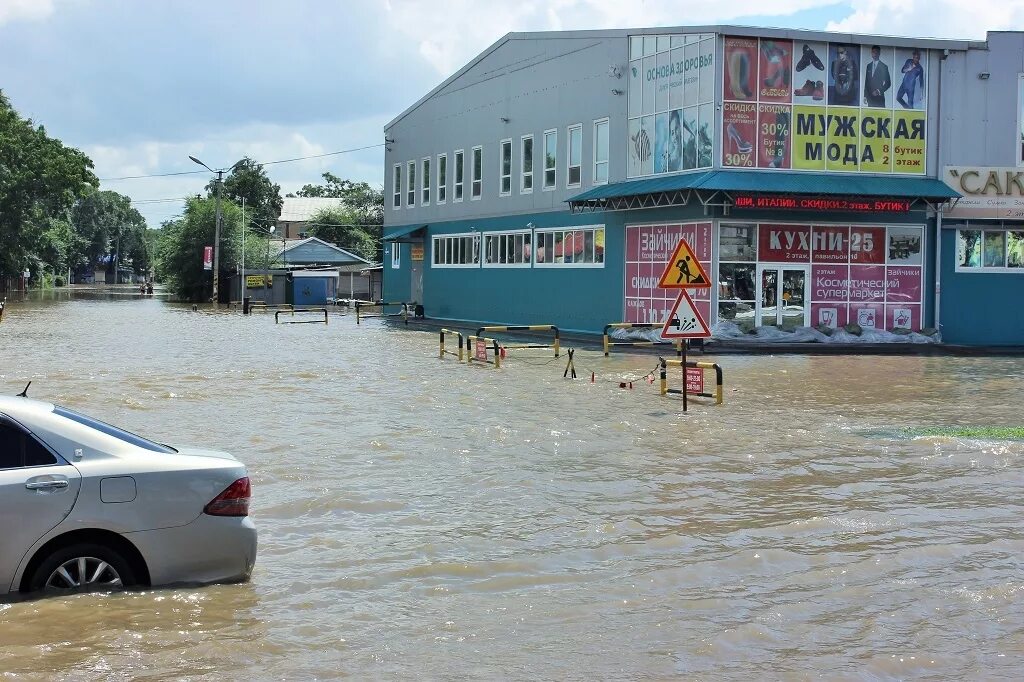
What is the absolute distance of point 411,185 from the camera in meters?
58.4

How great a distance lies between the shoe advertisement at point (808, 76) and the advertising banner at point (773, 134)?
0.62 metres

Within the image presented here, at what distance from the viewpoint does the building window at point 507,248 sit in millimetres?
45250

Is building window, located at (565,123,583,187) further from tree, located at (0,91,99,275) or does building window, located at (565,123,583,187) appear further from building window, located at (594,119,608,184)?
tree, located at (0,91,99,275)

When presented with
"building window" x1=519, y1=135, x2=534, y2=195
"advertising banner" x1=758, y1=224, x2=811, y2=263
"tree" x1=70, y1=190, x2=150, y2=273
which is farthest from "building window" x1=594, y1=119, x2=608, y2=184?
"tree" x1=70, y1=190, x2=150, y2=273

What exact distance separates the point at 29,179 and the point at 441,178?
33.8 metres

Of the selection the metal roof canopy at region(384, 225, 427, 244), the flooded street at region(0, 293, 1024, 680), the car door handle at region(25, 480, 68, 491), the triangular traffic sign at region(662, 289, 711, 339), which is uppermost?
the metal roof canopy at region(384, 225, 427, 244)

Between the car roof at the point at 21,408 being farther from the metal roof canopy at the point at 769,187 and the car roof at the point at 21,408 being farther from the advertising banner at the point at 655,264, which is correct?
the advertising banner at the point at 655,264

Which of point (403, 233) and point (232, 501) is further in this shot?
point (403, 233)

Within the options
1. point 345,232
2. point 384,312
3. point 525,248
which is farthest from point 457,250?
point 345,232

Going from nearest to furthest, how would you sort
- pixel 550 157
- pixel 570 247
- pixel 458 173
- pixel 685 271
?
1. pixel 685 271
2. pixel 570 247
3. pixel 550 157
4. pixel 458 173

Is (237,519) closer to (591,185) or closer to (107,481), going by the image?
(107,481)

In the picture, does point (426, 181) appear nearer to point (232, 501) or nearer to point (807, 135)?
point (807, 135)

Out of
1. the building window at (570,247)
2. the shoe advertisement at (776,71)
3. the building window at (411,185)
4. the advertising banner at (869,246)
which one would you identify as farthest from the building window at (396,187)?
the advertising banner at (869,246)

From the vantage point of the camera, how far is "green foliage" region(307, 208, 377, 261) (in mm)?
107125
